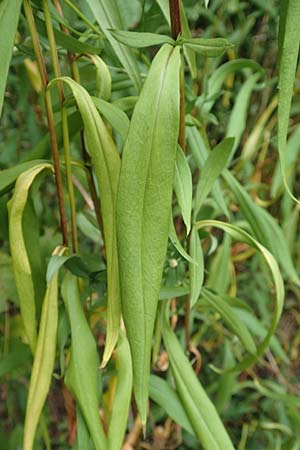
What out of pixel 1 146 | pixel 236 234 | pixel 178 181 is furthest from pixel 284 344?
pixel 178 181

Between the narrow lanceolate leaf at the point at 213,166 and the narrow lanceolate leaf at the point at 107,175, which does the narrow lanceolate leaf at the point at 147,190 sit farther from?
the narrow lanceolate leaf at the point at 213,166

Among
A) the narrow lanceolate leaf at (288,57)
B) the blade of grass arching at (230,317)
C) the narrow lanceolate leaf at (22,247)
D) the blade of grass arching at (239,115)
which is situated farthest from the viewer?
the blade of grass arching at (239,115)

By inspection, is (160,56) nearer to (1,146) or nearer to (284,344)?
(1,146)

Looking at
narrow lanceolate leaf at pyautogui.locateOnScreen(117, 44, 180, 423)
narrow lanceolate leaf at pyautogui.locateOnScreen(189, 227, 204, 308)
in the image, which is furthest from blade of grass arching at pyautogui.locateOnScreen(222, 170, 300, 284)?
narrow lanceolate leaf at pyautogui.locateOnScreen(117, 44, 180, 423)

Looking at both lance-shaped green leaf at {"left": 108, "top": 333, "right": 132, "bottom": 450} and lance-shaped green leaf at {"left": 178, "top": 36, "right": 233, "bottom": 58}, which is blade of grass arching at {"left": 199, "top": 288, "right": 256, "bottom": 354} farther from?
lance-shaped green leaf at {"left": 178, "top": 36, "right": 233, "bottom": 58}

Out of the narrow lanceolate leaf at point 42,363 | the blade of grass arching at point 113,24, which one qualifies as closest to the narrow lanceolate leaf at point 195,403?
the narrow lanceolate leaf at point 42,363

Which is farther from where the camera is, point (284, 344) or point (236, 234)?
point (284, 344)

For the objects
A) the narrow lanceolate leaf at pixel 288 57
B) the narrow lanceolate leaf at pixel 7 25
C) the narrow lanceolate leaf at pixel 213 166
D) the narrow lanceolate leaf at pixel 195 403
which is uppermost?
the narrow lanceolate leaf at pixel 7 25
